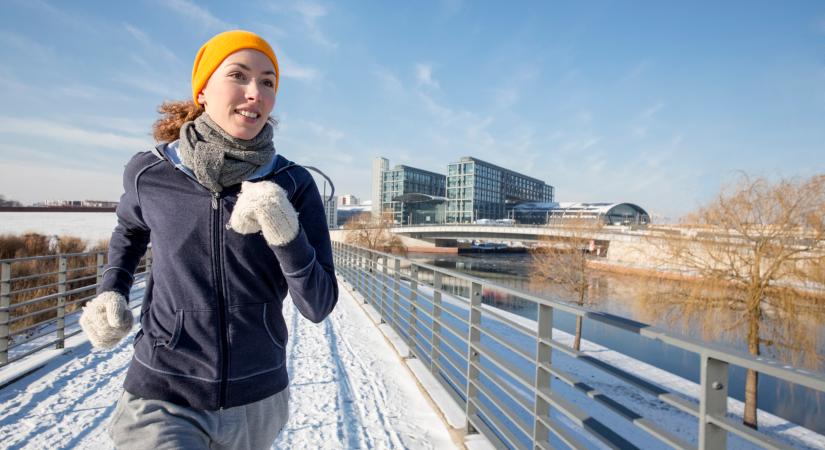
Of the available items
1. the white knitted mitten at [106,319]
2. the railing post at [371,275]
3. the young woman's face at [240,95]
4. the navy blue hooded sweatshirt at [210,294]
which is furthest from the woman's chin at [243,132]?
the railing post at [371,275]

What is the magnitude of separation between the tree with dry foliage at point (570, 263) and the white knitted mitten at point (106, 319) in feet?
69.6

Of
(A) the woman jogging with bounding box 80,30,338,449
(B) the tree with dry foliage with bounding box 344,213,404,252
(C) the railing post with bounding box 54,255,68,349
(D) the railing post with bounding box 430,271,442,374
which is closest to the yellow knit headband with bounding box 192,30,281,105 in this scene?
(A) the woman jogging with bounding box 80,30,338,449

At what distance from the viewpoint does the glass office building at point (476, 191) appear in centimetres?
7750

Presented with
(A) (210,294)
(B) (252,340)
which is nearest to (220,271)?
(A) (210,294)

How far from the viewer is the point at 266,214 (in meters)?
1.12

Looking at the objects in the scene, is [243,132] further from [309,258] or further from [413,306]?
[413,306]

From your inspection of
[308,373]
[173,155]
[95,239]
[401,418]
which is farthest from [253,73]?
[95,239]

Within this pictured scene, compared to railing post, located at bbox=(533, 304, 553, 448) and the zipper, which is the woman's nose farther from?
railing post, located at bbox=(533, 304, 553, 448)

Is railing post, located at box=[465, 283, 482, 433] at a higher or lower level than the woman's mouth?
lower

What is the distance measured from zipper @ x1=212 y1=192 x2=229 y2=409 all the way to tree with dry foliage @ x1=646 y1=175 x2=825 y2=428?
12594mm

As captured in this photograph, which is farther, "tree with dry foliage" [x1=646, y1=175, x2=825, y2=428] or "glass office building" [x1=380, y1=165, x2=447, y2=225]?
"glass office building" [x1=380, y1=165, x2=447, y2=225]

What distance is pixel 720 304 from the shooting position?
1201 centimetres

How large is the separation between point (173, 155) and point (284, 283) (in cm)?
51

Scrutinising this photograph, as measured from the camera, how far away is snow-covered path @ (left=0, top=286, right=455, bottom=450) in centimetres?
304
